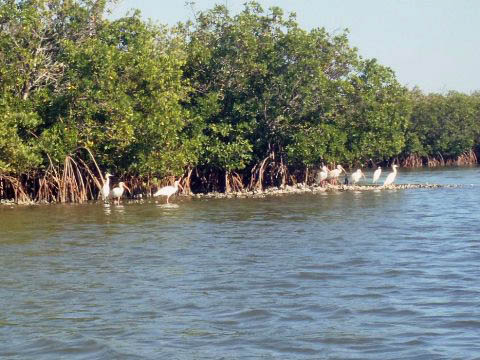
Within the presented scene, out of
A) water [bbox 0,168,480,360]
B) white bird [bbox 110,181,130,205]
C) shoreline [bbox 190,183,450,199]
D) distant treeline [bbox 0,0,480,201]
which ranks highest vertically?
distant treeline [bbox 0,0,480,201]

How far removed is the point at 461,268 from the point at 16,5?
15659 millimetres

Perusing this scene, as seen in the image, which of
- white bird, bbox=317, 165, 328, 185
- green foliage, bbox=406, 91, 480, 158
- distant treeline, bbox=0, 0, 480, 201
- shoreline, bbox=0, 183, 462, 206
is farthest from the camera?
green foliage, bbox=406, 91, 480, 158

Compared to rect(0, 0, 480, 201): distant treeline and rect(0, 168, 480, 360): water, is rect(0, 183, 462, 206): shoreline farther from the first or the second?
rect(0, 168, 480, 360): water

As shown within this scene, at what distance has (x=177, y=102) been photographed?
28219 mm

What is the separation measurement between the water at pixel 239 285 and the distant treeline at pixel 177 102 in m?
3.14

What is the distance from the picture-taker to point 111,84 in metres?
25.4

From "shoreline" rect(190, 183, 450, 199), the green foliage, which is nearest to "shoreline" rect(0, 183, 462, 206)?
"shoreline" rect(190, 183, 450, 199)

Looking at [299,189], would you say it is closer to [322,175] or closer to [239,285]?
[322,175]

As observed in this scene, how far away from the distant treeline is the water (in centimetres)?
314

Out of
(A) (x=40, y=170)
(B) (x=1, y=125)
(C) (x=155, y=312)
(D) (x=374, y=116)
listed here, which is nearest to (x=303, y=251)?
(C) (x=155, y=312)

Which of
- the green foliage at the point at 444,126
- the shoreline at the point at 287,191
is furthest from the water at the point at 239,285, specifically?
the green foliage at the point at 444,126

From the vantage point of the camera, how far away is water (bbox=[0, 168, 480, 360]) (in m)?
10.3

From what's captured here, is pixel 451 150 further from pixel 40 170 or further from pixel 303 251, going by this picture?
pixel 303 251

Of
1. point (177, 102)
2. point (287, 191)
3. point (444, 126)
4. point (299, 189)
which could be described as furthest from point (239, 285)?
point (444, 126)
